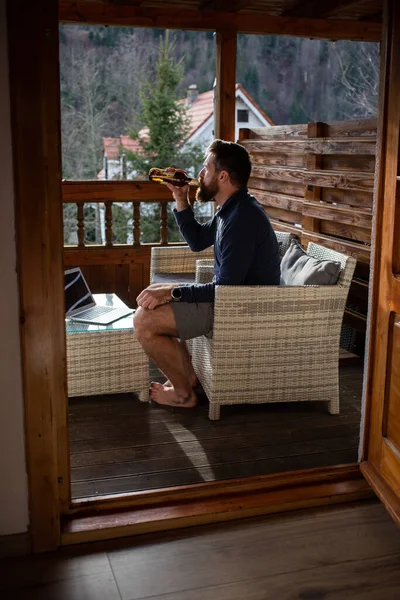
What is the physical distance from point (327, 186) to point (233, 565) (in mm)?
3043

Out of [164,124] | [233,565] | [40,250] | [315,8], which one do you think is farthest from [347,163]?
[164,124]

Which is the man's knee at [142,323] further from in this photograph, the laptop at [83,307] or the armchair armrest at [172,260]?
the armchair armrest at [172,260]

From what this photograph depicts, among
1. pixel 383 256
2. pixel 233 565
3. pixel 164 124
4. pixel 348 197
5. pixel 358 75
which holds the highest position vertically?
pixel 358 75

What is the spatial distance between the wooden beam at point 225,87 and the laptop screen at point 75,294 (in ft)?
7.51

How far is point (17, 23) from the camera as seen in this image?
203cm

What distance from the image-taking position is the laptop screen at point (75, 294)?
3841 millimetres

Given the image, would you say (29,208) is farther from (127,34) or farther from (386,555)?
(127,34)

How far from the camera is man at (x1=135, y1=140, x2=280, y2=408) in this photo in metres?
3.36

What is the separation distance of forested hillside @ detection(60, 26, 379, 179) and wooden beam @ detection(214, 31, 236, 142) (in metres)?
4.41

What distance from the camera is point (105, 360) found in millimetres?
3625

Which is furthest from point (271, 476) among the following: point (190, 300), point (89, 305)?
point (89, 305)

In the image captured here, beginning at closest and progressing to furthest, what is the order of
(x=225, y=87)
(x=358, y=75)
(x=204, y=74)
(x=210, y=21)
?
(x=210, y=21)
(x=225, y=87)
(x=204, y=74)
(x=358, y=75)

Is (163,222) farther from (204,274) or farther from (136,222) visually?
(204,274)

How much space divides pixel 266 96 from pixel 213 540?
30.5 ft
